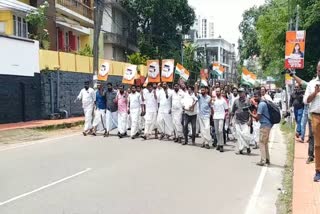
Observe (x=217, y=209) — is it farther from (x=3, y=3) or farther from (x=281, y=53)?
(x=281, y=53)

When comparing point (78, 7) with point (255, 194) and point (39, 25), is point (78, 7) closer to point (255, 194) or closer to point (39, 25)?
point (39, 25)

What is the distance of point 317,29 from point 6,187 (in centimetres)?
2156

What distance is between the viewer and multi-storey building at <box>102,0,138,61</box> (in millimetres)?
45531

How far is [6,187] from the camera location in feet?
29.3

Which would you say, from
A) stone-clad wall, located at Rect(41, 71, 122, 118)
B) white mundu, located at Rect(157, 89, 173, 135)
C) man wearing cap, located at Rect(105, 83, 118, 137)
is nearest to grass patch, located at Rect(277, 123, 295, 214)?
white mundu, located at Rect(157, 89, 173, 135)

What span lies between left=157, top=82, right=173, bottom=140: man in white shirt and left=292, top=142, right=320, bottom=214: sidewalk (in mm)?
5791

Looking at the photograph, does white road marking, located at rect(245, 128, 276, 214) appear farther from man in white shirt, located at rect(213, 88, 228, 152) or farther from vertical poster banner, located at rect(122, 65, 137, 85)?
vertical poster banner, located at rect(122, 65, 137, 85)

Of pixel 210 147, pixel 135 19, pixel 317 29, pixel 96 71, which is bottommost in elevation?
pixel 210 147

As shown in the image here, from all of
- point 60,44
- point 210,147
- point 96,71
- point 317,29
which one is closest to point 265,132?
point 210,147

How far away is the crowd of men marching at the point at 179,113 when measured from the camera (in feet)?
46.3

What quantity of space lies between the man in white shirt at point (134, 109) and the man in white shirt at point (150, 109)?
263 millimetres

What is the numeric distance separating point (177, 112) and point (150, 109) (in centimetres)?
123

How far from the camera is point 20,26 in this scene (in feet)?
93.2

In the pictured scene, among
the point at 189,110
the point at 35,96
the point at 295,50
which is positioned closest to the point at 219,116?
the point at 189,110
